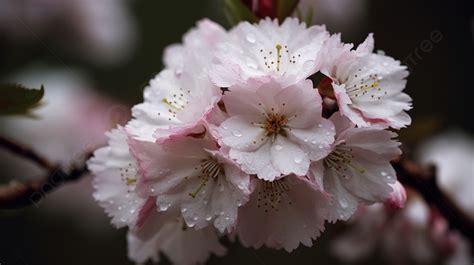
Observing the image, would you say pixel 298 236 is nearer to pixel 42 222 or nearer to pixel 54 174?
pixel 54 174

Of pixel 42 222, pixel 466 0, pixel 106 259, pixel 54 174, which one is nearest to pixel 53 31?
pixel 42 222

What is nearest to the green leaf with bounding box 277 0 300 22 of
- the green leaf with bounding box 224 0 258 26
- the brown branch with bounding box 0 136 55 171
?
the green leaf with bounding box 224 0 258 26

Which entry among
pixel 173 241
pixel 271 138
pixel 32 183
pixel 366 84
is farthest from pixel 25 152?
pixel 366 84

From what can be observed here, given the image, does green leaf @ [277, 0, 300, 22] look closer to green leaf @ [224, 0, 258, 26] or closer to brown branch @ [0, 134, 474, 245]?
green leaf @ [224, 0, 258, 26]

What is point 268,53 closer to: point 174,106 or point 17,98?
point 174,106

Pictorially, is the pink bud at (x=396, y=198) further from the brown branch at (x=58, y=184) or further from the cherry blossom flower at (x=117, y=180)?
the cherry blossom flower at (x=117, y=180)

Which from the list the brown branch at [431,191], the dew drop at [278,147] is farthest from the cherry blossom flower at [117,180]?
the brown branch at [431,191]
